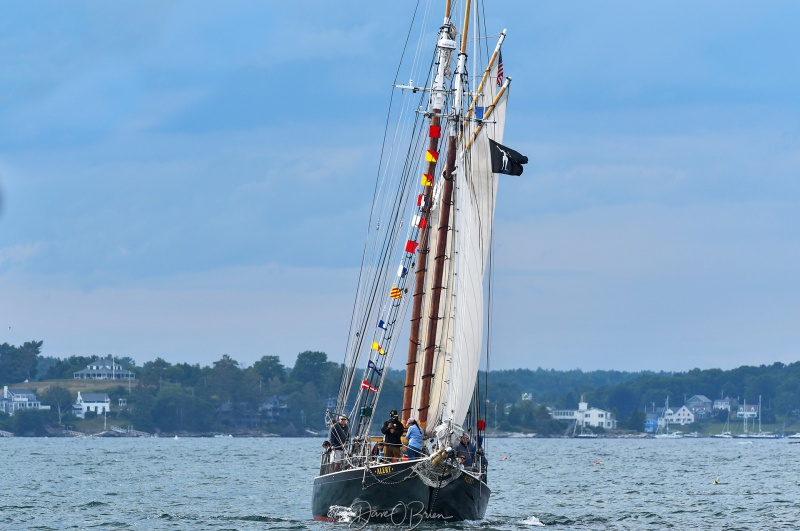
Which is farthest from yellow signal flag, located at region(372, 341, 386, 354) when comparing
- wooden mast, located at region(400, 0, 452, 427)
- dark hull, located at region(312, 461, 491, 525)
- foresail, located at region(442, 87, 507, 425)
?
dark hull, located at region(312, 461, 491, 525)

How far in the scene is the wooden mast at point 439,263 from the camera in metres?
53.5

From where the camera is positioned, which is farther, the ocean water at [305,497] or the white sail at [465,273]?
the ocean water at [305,497]

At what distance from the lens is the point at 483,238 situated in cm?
5475

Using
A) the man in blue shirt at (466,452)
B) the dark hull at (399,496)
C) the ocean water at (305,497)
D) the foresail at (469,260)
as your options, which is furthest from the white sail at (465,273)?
the ocean water at (305,497)

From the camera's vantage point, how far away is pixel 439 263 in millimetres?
54469

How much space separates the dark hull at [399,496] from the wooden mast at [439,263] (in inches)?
158

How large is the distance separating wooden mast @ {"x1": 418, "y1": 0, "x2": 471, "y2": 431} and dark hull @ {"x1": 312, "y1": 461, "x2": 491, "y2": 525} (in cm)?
400

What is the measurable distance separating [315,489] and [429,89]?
14.9m

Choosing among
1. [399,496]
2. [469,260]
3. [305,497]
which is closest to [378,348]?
[469,260]

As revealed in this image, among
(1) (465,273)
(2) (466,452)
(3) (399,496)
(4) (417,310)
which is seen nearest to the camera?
(3) (399,496)

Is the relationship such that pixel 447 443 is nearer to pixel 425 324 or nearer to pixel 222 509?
pixel 425 324

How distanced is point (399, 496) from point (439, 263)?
30.2ft

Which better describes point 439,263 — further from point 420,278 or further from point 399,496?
point 399,496

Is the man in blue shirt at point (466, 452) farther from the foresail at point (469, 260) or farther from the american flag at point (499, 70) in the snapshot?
the american flag at point (499, 70)
